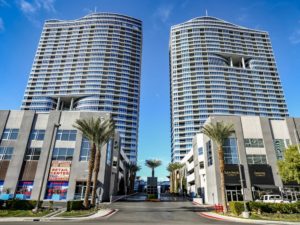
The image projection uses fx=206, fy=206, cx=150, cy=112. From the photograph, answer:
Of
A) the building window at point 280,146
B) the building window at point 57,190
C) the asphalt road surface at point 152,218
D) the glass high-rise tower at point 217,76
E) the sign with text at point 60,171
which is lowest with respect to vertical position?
the asphalt road surface at point 152,218

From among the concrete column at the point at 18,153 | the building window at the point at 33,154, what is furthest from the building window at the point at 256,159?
the concrete column at the point at 18,153

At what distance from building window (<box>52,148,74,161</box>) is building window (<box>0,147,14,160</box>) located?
8.53 metres

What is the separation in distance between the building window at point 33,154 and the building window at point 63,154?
3.29 meters

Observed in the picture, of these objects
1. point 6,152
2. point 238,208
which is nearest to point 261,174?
point 238,208

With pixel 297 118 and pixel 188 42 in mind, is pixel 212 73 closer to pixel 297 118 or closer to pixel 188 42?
pixel 188 42

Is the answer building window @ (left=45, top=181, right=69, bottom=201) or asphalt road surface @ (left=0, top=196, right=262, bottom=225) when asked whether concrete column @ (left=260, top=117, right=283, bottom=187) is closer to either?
asphalt road surface @ (left=0, top=196, right=262, bottom=225)

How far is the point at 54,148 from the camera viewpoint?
41750 mm

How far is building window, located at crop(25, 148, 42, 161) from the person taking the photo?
4116 cm

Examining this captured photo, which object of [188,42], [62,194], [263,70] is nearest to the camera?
[62,194]

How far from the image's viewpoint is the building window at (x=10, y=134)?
42500 mm

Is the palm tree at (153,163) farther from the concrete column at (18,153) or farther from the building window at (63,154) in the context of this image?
the concrete column at (18,153)

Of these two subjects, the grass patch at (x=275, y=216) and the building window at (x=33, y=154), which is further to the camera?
the building window at (x=33, y=154)

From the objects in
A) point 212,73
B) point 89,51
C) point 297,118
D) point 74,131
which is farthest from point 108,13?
point 297,118

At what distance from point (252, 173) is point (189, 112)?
85.9 meters
